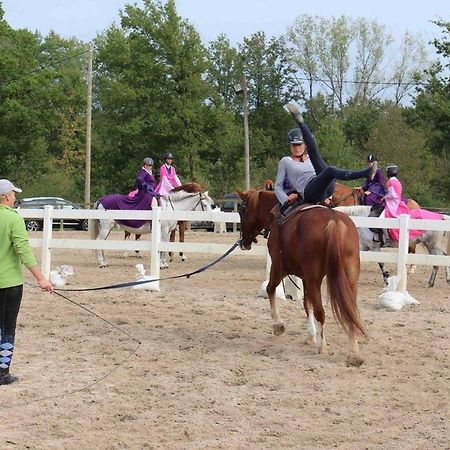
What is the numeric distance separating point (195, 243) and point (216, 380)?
21.5 feet

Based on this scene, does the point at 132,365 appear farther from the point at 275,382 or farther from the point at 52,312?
the point at 52,312

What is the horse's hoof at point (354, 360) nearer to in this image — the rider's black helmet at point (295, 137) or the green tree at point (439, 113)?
the rider's black helmet at point (295, 137)

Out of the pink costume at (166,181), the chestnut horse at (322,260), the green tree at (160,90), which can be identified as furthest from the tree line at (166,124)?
the chestnut horse at (322,260)

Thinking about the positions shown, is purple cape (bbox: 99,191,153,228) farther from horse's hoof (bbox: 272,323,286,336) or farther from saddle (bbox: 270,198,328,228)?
saddle (bbox: 270,198,328,228)

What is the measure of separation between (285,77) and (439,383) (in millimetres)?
51461

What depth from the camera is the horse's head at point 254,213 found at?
1097 cm

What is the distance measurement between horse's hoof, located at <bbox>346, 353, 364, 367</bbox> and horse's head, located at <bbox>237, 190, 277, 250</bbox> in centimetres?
292

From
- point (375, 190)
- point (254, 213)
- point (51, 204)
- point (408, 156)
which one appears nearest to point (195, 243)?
point (254, 213)

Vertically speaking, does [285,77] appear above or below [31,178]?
above

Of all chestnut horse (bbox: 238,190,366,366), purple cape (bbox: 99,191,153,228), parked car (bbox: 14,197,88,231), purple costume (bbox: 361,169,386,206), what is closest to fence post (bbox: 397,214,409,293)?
purple costume (bbox: 361,169,386,206)

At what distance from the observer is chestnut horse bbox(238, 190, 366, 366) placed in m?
8.48

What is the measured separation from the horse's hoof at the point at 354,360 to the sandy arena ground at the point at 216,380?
9 centimetres

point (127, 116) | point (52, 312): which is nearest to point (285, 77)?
point (127, 116)

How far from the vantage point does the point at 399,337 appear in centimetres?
997
